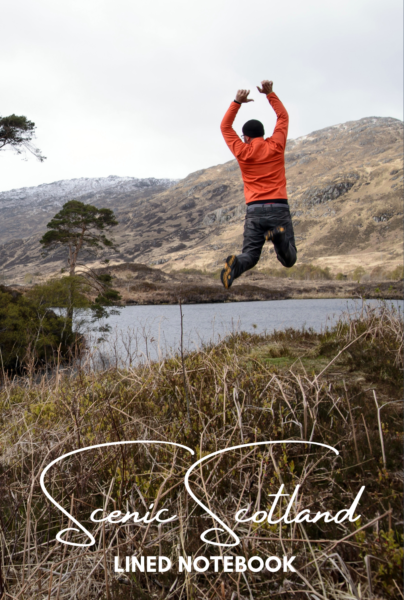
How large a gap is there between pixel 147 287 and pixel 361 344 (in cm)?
3983

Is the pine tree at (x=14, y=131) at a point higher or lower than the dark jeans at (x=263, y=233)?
higher

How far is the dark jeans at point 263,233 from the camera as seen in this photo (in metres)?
2.92

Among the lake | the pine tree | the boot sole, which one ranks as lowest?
the lake

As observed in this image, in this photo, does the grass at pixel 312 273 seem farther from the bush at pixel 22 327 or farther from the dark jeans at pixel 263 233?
the dark jeans at pixel 263 233

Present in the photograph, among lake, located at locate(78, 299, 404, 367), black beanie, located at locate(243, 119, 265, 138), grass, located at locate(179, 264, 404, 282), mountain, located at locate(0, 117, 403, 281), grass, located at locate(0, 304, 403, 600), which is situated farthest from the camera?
mountain, located at locate(0, 117, 403, 281)

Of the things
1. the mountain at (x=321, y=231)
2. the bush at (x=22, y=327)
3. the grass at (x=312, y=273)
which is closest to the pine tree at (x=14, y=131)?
the bush at (x=22, y=327)

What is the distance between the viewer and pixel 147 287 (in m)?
44.5

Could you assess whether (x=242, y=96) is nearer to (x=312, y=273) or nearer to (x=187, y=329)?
(x=187, y=329)

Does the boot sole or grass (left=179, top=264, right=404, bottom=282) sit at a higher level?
grass (left=179, top=264, right=404, bottom=282)

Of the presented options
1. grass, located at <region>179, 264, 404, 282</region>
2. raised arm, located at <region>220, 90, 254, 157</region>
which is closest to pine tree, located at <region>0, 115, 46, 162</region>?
raised arm, located at <region>220, 90, 254, 157</region>

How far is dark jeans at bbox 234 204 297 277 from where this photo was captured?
2916mm

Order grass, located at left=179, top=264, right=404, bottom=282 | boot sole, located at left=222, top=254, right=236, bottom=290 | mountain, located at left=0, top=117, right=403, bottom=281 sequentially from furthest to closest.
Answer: mountain, located at left=0, top=117, right=403, bottom=281 < grass, located at left=179, top=264, right=404, bottom=282 < boot sole, located at left=222, top=254, right=236, bottom=290

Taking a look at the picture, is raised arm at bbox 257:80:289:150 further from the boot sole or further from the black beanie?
the boot sole

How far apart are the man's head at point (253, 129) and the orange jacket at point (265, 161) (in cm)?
6
